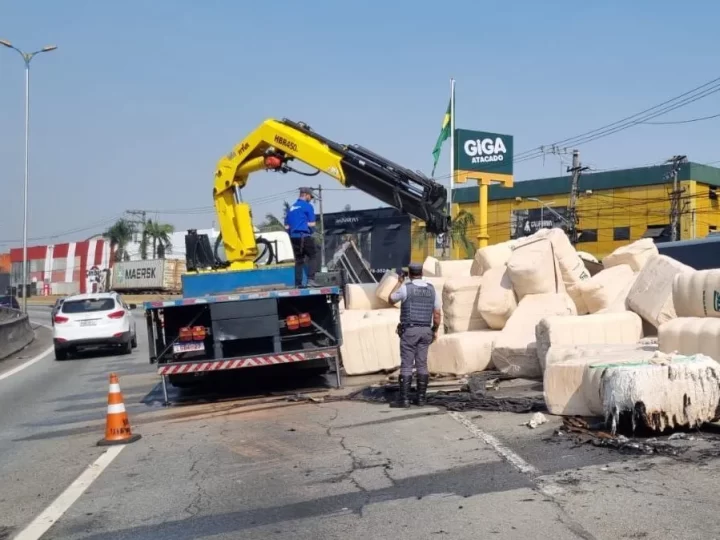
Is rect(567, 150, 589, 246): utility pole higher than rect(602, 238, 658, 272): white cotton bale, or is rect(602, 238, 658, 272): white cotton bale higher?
rect(567, 150, 589, 246): utility pole

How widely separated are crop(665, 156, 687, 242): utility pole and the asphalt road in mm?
40330

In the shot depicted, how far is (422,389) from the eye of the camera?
9.57 meters

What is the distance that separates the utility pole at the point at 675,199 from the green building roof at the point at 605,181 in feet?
5.85

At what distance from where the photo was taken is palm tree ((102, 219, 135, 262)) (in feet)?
280

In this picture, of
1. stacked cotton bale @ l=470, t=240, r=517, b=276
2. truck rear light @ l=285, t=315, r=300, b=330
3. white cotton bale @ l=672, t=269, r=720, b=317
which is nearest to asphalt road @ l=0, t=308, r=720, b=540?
truck rear light @ l=285, t=315, r=300, b=330

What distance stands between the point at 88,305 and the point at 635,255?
14.4 meters

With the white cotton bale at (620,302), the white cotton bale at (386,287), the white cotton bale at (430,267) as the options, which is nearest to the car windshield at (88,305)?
the white cotton bale at (430,267)

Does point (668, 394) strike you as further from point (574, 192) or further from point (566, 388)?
point (574, 192)

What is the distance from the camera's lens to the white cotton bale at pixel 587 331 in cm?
1001

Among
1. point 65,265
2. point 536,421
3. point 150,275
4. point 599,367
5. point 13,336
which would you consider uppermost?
point 65,265

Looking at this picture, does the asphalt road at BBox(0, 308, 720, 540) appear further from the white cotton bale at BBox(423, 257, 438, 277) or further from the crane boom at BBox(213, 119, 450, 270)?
the white cotton bale at BBox(423, 257, 438, 277)

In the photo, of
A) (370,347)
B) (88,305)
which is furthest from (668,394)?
(88,305)

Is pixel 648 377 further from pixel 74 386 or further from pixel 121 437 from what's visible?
pixel 74 386

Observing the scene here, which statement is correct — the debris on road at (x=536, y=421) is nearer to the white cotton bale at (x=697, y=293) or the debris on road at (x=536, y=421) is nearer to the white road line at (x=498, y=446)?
the white road line at (x=498, y=446)
